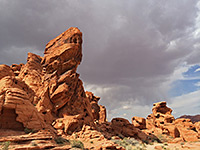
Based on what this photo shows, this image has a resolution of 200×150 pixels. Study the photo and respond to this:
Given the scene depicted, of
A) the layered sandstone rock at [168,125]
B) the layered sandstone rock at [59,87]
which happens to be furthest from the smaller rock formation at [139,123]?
the layered sandstone rock at [59,87]

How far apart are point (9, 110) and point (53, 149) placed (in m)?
6.83

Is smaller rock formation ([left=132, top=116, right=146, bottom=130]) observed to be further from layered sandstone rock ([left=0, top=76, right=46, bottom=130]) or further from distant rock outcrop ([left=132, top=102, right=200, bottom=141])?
layered sandstone rock ([left=0, top=76, right=46, bottom=130])

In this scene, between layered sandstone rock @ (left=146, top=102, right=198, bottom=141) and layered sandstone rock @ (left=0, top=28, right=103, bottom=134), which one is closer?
layered sandstone rock @ (left=0, top=28, right=103, bottom=134)

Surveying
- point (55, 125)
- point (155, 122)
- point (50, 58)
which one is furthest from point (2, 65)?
point (155, 122)

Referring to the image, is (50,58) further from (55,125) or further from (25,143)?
(25,143)

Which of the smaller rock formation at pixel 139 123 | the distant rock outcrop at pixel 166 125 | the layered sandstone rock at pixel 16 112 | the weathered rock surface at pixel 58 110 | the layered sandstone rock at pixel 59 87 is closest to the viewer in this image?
the layered sandstone rock at pixel 16 112

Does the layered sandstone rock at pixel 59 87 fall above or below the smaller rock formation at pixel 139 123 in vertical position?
above

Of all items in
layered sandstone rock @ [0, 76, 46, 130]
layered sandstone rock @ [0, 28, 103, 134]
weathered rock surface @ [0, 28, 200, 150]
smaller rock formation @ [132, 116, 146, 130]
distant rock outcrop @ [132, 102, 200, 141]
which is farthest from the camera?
smaller rock formation @ [132, 116, 146, 130]

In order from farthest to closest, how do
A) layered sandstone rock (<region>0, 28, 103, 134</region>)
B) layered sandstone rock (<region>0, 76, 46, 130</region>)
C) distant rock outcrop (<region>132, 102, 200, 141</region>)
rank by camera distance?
distant rock outcrop (<region>132, 102, 200, 141</region>) → layered sandstone rock (<region>0, 28, 103, 134</region>) → layered sandstone rock (<region>0, 76, 46, 130</region>)

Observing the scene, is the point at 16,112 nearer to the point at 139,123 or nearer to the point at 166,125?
the point at 139,123

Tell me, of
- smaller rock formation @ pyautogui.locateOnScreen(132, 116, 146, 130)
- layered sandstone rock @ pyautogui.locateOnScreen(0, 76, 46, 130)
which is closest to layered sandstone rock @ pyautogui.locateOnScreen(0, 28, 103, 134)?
layered sandstone rock @ pyautogui.locateOnScreen(0, 76, 46, 130)

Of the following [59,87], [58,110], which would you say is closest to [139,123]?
[58,110]

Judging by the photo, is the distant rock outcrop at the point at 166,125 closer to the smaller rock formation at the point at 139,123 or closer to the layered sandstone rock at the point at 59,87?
the smaller rock formation at the point at 139,123

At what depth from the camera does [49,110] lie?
25.5 meters
